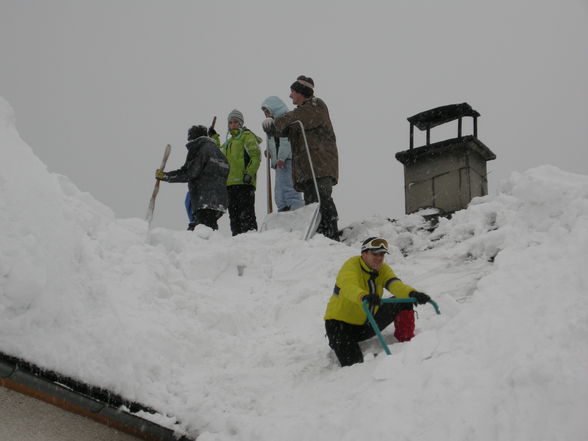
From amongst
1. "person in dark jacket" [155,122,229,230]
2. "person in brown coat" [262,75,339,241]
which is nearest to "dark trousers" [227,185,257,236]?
"person in dark jacket" [155,122,229,230]

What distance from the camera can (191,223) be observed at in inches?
371

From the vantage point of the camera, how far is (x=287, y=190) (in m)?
9.15

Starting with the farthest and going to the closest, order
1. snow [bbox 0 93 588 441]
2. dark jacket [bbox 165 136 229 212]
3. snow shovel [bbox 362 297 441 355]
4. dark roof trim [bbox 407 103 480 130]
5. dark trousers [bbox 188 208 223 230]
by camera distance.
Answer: dark roof trim [bbox 407 103 480 130] → dark trousers [bbox 188 208 223 230] → dark jacket [bbox 165 136 229 212] → snow shovel [bbox 362 297 441 355] → snow [bbox 0 93 588 441]

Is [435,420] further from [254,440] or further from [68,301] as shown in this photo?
[68,301]

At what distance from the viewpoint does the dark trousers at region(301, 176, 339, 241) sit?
8219 millimetres

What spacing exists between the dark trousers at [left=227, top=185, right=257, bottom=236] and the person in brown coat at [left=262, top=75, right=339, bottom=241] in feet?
3.91

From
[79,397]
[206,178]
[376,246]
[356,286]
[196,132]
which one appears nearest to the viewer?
[79,397]

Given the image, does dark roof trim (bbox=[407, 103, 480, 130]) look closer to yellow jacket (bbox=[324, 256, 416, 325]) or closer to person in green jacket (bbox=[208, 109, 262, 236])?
person in green jacket (bbox=[208, 109, 262, 236])

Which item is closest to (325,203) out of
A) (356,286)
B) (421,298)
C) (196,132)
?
(196,132)

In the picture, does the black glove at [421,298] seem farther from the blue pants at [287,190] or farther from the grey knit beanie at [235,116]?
the grey knit beanie at [235,116]

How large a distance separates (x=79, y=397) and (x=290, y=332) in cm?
267

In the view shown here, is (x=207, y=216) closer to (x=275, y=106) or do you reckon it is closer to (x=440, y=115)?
(x=275, y=106)

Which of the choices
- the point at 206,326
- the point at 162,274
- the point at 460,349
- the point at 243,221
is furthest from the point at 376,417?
the point at 243,221

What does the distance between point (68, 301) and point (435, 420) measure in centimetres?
259
